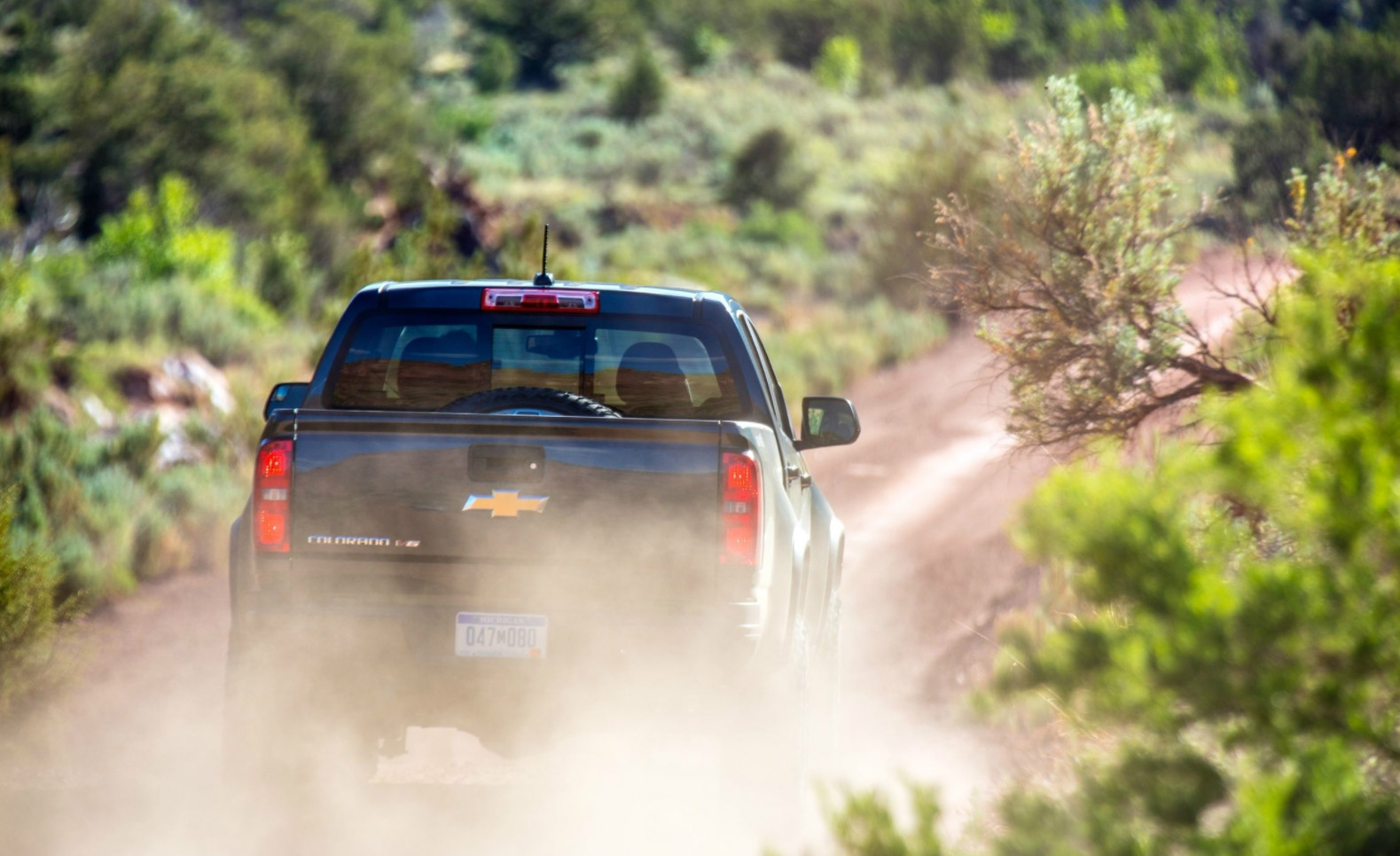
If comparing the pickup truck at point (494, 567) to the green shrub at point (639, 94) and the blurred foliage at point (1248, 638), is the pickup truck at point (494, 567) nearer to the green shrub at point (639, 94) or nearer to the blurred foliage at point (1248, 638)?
the blurred foliage at point (1248, 638)

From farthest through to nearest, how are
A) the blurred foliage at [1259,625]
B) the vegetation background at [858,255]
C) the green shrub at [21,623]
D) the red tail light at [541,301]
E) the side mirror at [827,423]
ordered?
the green shrub at [21,623], the side mirror at [827,423], the red tail light at [541,301], the vegetation background at [858,255], the blurred foliage at [1259,625]

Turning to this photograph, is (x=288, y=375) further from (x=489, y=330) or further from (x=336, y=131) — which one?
(x=336, y=131)

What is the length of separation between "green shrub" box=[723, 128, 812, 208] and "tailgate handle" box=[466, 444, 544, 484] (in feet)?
136

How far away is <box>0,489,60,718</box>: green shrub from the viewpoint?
7.00 m

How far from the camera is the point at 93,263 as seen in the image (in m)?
24.1

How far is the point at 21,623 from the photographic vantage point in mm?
7098

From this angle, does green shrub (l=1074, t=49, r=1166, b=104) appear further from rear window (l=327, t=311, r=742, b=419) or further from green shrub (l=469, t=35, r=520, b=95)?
rear window (l=327, t=311, r=742, b=419)

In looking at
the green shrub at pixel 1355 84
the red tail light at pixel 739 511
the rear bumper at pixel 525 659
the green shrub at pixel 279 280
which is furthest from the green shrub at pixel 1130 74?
the rear bumper at pixel 525 659

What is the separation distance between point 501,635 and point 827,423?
2.45 metres

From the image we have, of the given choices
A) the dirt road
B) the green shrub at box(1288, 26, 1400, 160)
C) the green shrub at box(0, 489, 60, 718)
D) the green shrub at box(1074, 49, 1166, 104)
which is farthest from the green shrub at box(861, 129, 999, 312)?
the green shrub at box(0, 489, 60, 718)

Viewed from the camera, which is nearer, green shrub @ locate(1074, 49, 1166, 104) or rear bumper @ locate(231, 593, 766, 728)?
rear bumper @ locate(231, 593, 766, 728)

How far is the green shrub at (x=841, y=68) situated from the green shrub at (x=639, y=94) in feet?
38.1

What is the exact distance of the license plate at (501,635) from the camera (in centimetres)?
455

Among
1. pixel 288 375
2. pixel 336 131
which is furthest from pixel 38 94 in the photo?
pixel 288 375
